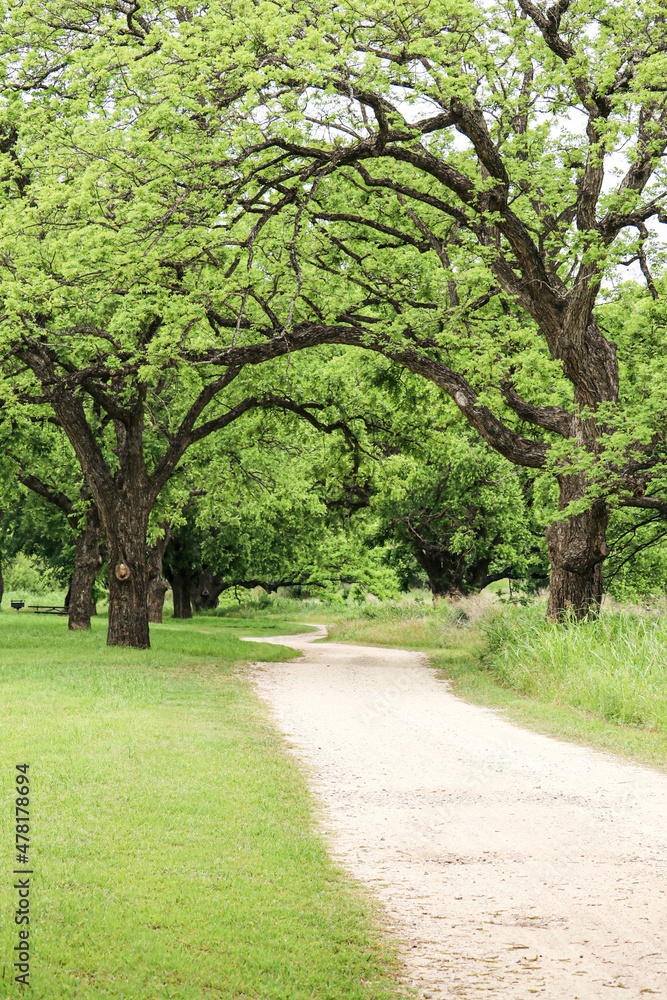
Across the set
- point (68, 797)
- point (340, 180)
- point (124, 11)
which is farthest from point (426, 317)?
point (68, 797)

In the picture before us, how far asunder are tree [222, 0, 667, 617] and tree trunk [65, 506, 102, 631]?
1074cm

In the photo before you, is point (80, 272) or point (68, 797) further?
point (80, 272)

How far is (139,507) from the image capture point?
65.3 feet

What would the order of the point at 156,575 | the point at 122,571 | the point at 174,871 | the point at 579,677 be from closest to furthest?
the point at 174,871 < the point at 579,677 < the point at 122,571 < the point at 156,575

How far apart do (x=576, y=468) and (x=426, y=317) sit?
4.13 metres

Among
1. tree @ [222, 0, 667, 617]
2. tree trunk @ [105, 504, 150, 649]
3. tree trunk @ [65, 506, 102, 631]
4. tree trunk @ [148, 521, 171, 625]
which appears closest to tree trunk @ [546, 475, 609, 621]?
tree @ [222, 0, 667, 617]

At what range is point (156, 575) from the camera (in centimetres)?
3497

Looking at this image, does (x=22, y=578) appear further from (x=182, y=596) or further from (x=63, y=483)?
(x=63, y=483)

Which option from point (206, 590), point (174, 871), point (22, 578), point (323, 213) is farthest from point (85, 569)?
point (22, 578)

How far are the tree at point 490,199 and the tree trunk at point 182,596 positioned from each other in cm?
2644

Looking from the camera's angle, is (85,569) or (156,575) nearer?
(85,569)

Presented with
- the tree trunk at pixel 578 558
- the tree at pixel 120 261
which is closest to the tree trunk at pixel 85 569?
the tree at pixel 120 261

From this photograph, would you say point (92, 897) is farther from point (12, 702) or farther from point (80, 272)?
point (80, 272)

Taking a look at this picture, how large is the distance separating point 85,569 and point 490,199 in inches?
654
